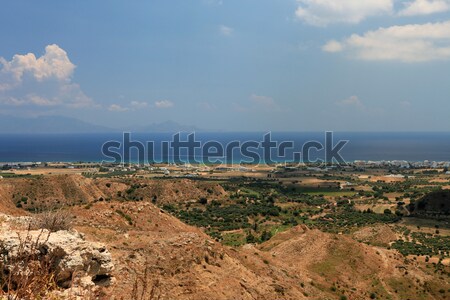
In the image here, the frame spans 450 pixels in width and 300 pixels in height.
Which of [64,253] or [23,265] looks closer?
[23,265]

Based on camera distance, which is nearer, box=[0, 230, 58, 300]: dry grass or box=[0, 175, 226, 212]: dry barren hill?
box=[0, 230, 58, 300]: dry grass

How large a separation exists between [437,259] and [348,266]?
48.6ft

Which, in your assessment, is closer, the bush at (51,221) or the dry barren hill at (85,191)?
the bush at (51,221)

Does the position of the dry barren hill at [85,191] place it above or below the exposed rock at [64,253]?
below

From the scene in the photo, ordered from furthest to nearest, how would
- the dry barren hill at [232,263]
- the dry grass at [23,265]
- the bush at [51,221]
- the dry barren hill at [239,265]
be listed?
1. the dry barren hill at [239,265]
2. the dry barren hill at [232,263]
3. the bush at [51,221]
4. the dry grass at [23,265]

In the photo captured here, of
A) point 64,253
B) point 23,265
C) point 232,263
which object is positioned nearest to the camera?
point 23,265

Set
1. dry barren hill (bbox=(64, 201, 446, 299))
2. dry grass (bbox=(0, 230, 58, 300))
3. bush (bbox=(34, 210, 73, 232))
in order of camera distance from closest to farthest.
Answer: dry grass (bbox=(0, 230, 58, 300)) → bush (bbox=(34, 210, 73, 232)) → dry barren hill (bbox=(64, 201, 446, 299))

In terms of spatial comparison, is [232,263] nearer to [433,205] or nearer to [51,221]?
[51,221]

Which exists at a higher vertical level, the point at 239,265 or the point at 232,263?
the point at 232,263

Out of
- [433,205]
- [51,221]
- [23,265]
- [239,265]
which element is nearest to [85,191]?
[239,265]

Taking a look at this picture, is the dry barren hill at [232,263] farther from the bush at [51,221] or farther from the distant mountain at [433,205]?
the distant mountain at [433,205]

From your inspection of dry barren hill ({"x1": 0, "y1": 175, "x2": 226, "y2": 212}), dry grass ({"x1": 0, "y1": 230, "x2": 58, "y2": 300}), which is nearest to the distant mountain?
dry barren hill ({"x1": 0, "y1": 175, "x2": 226, "y2": 212})

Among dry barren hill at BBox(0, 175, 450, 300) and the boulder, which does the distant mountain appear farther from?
the boulder

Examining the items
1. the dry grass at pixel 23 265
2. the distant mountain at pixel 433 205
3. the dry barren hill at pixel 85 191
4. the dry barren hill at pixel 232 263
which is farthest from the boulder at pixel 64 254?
the distant mountain at pixel 433 205
